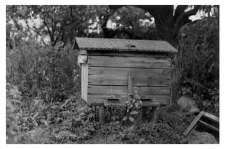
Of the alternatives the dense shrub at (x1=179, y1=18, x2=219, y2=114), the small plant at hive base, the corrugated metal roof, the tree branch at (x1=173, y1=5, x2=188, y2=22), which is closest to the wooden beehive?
the corrugated metal roof

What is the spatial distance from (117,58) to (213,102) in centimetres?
405

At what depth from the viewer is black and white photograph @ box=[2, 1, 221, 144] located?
6969mm

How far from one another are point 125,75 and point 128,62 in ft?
1.21

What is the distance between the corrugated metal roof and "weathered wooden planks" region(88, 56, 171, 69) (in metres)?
0.29

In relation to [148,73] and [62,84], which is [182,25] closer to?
[148,73]

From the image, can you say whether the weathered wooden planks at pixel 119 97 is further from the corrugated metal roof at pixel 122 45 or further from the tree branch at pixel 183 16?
the tree branch at pixel 183 16

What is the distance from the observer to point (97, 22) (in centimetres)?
1589

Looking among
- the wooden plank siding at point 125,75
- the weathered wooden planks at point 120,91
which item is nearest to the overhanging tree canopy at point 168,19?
the wooden plank siding at point 125,75

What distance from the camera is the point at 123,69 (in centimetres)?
723

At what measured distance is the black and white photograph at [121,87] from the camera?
6969mm

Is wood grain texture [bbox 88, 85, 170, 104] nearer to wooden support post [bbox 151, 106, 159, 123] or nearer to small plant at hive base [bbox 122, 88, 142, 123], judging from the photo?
small plant at hive base [bbox 122, 88, 142, 123]

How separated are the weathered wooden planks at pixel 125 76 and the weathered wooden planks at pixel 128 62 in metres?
0.11
